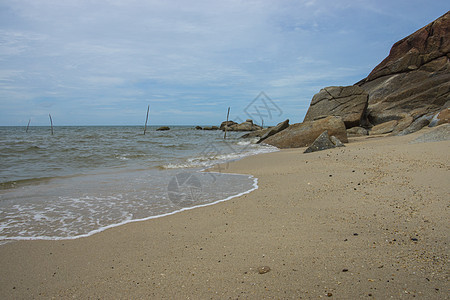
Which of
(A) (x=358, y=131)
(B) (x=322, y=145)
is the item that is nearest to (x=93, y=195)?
(B) (x=322, y=145)

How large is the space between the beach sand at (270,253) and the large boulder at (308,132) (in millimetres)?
8597

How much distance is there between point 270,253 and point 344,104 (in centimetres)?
1704

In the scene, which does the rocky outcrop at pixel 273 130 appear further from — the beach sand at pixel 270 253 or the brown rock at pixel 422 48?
the beach sand at pixel 270 253

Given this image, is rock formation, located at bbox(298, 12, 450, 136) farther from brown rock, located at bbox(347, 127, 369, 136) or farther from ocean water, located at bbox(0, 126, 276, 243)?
ocean water, located at bbox(0, 126, 276, 243)

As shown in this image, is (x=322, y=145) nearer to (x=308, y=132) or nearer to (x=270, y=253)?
(x=308, y=132)

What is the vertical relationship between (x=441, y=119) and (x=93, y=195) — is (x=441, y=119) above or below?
above

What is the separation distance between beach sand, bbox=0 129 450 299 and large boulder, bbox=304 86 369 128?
14.1m

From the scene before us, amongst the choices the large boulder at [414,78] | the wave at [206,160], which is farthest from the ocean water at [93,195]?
the large boulder at [414,78]

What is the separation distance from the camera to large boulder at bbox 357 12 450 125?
1736 cm

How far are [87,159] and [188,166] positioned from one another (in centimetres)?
418

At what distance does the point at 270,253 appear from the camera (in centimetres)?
234

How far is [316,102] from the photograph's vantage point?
18516 mm

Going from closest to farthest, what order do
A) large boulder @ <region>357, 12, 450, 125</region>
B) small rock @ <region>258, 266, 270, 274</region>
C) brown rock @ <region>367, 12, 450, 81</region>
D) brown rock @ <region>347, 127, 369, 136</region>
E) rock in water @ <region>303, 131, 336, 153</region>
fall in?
1. small rock @ <region>258, 266, 270, 274</region>
2. rock in water @ <region>303, 131, 336, 153</region>
3. brown rock @ <region>347, 127, 369, 136</region>
4. large boulder @ <region>357, 12, 450, 125</region>
5. brown rock @ <region>367, 12, 450, 81</region>

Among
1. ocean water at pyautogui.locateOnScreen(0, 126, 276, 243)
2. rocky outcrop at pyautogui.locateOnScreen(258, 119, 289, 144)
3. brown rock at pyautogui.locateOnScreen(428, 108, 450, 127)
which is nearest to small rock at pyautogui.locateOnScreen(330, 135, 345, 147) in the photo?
ocean water at pyautogui.locateOnScreen(0, 126, 276, 243)
